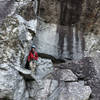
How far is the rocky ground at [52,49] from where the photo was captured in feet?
21.7

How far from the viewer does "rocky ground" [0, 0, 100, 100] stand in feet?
21.7

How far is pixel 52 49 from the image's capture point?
9227 mm

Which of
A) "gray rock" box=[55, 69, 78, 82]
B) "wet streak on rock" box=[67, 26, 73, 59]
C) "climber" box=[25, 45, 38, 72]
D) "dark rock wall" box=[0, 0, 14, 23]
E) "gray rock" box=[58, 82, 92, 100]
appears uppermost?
"dark rock wall" box=[0, 0, 14, 23]

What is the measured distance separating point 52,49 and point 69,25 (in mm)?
1824

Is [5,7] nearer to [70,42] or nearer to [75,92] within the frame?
[70,42]

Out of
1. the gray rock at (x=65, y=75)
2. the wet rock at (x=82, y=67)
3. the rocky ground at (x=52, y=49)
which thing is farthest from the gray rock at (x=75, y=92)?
the wet rock at (x=82, y=67)

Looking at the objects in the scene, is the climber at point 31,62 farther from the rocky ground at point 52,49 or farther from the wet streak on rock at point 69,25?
the wet streak on rock at point 69,25

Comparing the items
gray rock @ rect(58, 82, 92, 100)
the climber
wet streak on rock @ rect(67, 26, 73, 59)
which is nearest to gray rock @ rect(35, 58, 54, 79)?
the climber

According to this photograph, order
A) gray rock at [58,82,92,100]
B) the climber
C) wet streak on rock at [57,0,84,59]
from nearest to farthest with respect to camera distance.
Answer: gray rock at [58,82,92,100], the climber, wet streak on rock at [57,0,84,59]

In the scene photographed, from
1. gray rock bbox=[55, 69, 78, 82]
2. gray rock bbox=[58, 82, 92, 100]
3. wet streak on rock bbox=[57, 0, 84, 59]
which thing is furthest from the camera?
wet streak on rock bbox=[57, 0, 84, 59]

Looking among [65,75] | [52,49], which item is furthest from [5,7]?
[65,75]

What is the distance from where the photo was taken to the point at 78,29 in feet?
32.1

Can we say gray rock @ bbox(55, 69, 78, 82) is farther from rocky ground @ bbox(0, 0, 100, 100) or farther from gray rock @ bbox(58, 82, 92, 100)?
gray rock @ bbox(58, 82, 92, 100)

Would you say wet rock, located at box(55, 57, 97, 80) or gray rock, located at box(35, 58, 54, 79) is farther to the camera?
wet rock, located at box(55, 57, 97, 80)
